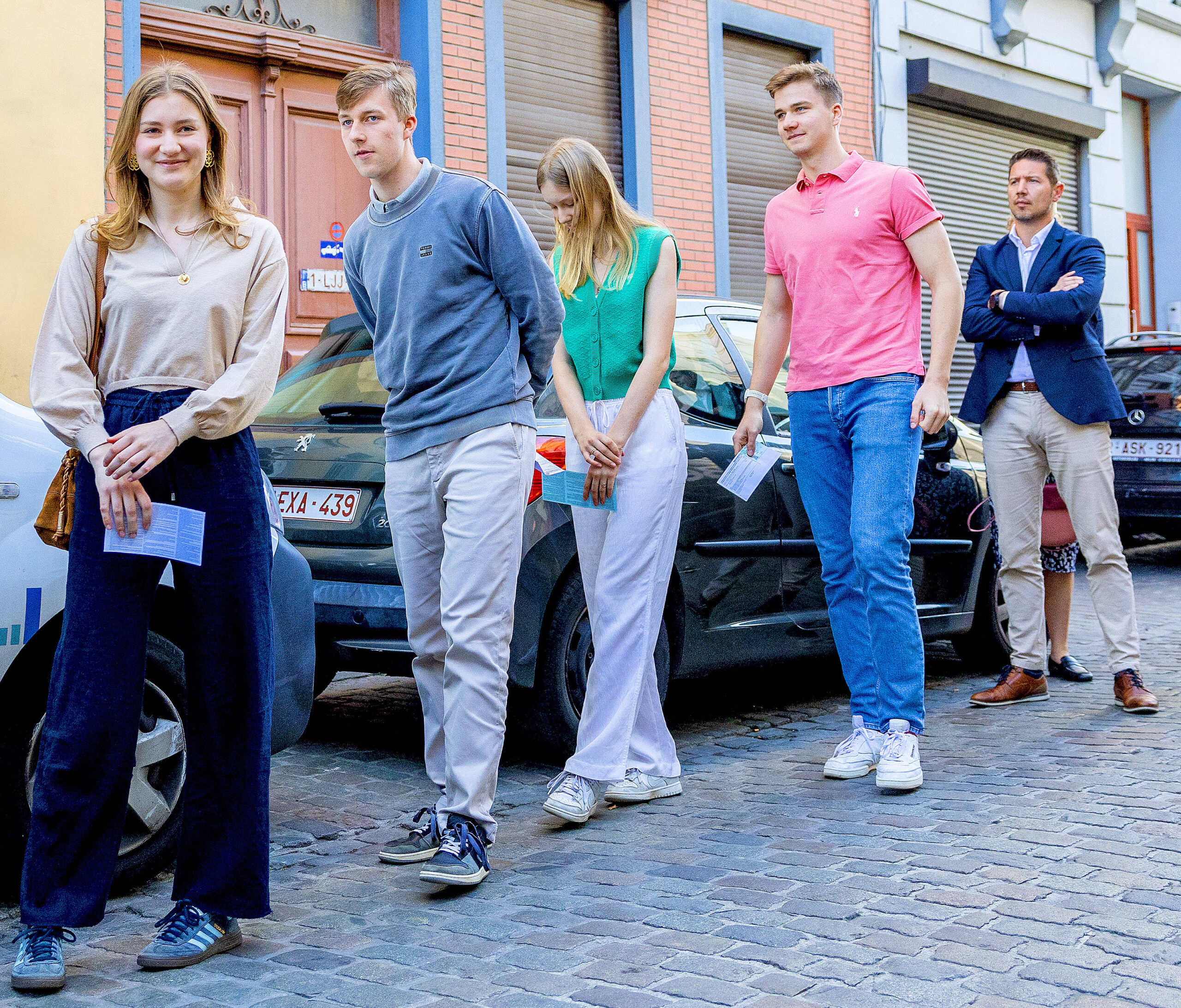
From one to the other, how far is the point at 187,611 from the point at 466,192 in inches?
51.2

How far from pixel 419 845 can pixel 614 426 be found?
1292 mm

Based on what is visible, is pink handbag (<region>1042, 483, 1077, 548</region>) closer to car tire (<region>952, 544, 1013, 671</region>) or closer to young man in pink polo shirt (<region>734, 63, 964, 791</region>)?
car tire (<region>952, 544, 1013, 671</region>)

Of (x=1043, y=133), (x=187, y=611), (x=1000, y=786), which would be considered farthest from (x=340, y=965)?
(x=1043, y=133)

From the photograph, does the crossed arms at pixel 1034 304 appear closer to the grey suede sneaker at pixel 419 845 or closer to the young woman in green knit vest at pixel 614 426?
the young woman in green knit vest at pixel 614 426

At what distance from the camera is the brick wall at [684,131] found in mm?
10984

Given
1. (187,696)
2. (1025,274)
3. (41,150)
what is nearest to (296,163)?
(41,150)

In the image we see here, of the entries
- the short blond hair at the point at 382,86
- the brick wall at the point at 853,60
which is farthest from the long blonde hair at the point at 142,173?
the brick wall at the point at 853,60

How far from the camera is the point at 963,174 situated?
46.9 feet

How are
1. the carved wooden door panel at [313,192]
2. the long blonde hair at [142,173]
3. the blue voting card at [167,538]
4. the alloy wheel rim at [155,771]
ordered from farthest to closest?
the carved wooden door panel at [313,192], the alloy wheel rim at [155,771], the long blonde hair at [142,173], the blue voting card at [167,538]

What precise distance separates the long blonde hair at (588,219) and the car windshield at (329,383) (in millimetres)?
896

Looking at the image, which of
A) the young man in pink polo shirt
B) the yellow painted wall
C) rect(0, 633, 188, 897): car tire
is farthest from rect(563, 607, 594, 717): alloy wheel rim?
the yellow painted wall

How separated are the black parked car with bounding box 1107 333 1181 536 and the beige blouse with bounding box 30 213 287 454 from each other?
8.14 metres

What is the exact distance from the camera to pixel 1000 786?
4461mm

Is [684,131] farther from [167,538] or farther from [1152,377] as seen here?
[167,538]
